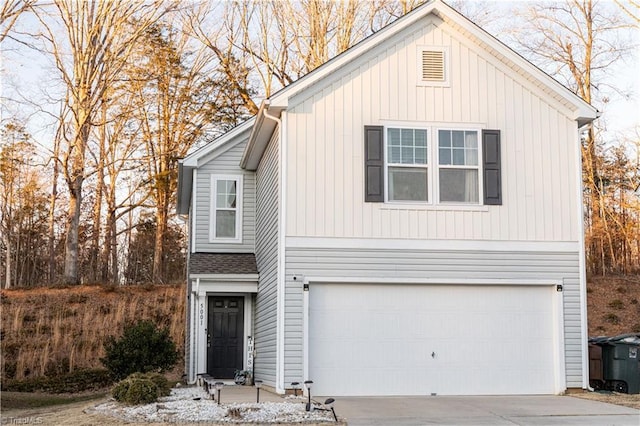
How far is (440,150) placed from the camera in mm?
15117

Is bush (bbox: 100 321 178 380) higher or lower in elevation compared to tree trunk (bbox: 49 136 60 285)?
lower

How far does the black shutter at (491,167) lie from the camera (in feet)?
49.3

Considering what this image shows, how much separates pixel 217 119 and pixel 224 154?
13234 mm

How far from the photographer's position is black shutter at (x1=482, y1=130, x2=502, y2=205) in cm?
1503

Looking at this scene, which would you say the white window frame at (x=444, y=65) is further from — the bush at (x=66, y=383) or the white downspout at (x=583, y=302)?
the bush at (x=66, y=383)

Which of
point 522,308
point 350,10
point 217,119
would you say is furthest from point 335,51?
point 522,308

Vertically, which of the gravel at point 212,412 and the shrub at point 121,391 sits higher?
the shrub at point 121,391

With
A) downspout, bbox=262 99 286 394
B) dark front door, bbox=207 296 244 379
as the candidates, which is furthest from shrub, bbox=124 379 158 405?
dark front door, bbox=207 296 244 379

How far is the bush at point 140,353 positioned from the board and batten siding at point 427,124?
4.23m

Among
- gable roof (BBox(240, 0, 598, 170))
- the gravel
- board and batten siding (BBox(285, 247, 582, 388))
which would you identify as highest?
gable roof (BBox(240, 0, 598, 170))

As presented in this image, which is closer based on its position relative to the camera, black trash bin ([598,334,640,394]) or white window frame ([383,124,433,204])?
white window frame ([383,124,433,204])

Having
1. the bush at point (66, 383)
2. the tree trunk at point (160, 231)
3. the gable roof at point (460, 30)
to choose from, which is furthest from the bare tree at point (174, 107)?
the gable roof at point (460, 30)

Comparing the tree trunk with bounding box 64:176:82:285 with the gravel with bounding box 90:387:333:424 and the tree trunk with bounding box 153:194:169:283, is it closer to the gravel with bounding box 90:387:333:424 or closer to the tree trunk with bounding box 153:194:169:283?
the tree trunk with bounding box 153:194:169:283

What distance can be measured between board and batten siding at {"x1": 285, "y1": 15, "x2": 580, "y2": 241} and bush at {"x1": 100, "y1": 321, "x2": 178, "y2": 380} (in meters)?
4.23
